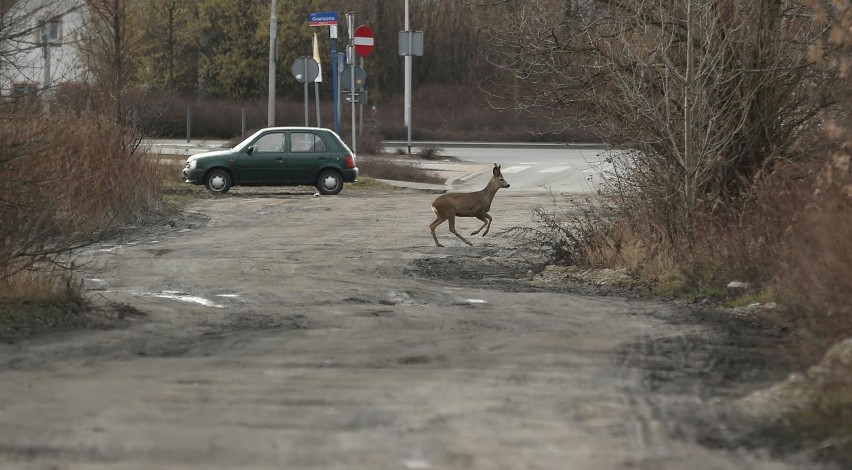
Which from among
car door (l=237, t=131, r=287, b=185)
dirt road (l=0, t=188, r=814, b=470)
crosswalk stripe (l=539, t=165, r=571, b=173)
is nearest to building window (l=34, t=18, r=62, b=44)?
dirt road (l=0, t=188, r=814, b=470)

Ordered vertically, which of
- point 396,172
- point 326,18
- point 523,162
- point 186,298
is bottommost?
point 523,162

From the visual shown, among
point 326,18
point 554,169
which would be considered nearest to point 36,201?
point 326,18

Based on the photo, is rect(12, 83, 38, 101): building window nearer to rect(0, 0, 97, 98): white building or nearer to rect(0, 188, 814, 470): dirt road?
rect(0, 0, 97, 98): white building

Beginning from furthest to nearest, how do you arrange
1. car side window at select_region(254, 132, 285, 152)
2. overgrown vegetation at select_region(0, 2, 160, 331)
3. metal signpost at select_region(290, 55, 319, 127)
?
metal signpost at select_region(290, 55, 319, 127)
car side window at select_region(254, 132, 285, 152)
overgrown vegetation at select_region(0, 2, 160, 331)

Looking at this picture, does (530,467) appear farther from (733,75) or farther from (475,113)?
(475,113)

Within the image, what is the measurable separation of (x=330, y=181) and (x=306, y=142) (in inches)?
37.4

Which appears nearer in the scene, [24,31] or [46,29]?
[24,31]

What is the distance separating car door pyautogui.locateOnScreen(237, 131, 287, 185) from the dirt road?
1320 centimetres

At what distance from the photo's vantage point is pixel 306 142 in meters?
28.9

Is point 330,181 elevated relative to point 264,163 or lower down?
lower down

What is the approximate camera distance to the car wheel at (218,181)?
28.7 metres

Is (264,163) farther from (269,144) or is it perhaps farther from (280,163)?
(269,144)

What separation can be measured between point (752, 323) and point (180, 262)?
7.45 m

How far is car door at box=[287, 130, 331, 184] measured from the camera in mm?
28766
